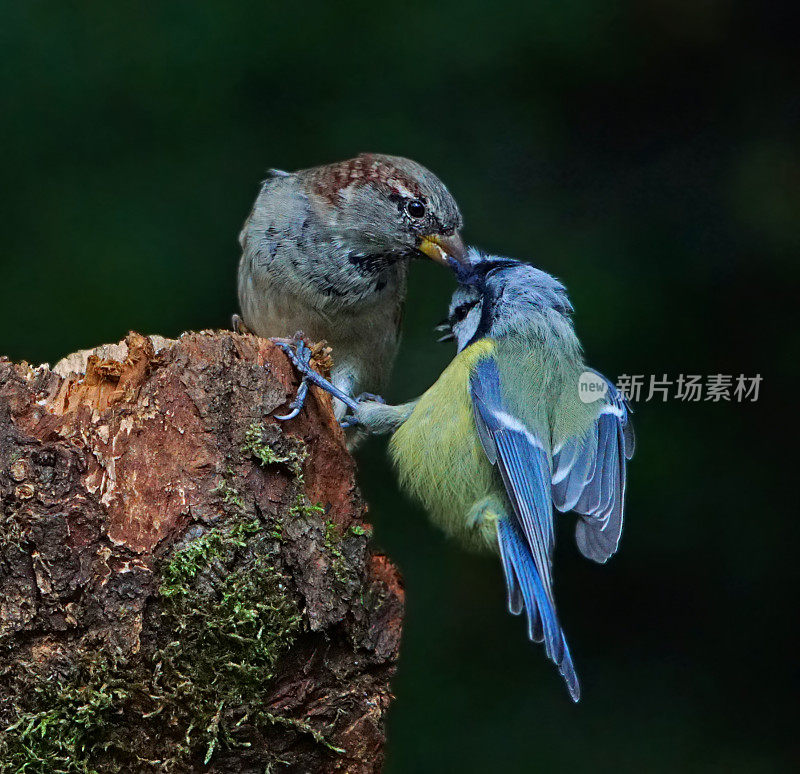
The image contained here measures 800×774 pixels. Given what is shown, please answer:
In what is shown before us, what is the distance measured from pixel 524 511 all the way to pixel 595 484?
28 centimetres

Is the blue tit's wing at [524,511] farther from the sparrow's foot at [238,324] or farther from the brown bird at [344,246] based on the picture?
the sparrow's foot at [238,324]

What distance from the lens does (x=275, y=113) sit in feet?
14.9

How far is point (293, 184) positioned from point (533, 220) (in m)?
1.26

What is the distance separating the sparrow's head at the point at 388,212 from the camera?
3.41 m

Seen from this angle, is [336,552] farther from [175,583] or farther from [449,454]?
[449,454]

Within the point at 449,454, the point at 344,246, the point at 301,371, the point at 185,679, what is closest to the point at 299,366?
the point at 301,371

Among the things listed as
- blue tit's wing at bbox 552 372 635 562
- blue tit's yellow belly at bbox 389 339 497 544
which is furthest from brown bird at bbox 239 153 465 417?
blue tit's wing at bbox 552 372 635 562

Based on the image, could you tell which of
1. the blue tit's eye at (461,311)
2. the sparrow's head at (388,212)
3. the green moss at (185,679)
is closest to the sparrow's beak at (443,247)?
the sparrow's head at (388,212)

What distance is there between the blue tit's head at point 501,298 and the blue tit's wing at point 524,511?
17 centimetres

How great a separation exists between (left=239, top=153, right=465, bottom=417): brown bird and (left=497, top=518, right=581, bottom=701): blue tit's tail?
0.84 m

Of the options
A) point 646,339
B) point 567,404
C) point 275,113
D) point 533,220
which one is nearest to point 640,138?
point 533,220

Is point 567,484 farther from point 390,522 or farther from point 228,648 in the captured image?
point 390,522

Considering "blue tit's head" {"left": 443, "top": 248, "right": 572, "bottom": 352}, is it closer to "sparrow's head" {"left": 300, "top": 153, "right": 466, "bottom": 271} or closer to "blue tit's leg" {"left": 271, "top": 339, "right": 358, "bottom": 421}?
"sparrow's head" {"left": 300, "top": 153, "right": 466, "bottom": 271}

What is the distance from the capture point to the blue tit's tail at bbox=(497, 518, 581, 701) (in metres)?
2.60
